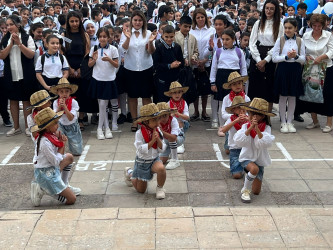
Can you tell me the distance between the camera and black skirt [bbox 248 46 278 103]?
10406 millimetres

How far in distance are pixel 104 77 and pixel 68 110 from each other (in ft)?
4.75

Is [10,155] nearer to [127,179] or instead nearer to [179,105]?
[127,179]

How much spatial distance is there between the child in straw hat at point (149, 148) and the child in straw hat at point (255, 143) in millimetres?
1012

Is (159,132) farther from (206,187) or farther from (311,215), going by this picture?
(311,215)

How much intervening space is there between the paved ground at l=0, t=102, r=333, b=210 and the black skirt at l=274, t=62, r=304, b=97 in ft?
2.59

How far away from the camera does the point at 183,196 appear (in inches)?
A: 283

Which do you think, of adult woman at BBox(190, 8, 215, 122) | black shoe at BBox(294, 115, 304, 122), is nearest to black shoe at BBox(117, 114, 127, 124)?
adult woman at BBox(190, 8, 215, 122)

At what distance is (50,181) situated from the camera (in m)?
6.73

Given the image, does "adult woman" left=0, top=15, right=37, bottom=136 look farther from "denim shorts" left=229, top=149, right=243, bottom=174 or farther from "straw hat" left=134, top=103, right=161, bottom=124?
"denim shorts" left=229, top=149, right=243, bottom=174

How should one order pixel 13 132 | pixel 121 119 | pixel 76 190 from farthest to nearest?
pixel 121 119 < pixel 13 132 < pixel 76 190

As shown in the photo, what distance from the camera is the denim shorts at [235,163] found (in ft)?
25.5

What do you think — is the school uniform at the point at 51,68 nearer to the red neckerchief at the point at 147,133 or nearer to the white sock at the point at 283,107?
the red neckerchief at the point at 147,133

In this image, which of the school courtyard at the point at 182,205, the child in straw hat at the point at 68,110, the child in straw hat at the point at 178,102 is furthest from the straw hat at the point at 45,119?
the child in straw hat at the point at 178,102

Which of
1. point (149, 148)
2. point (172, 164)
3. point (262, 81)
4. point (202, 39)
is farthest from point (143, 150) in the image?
point (202, 39)
